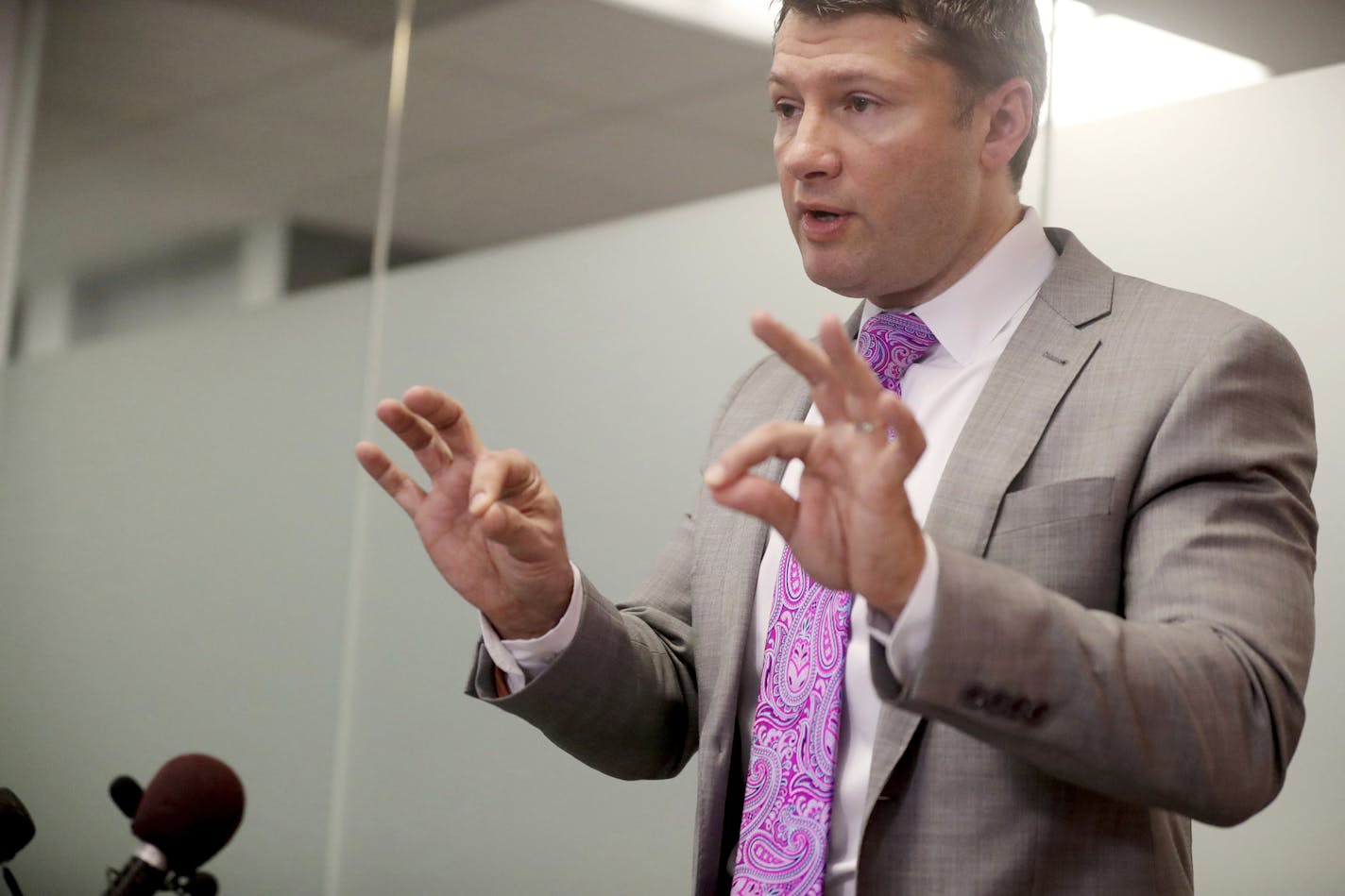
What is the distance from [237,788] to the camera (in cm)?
167

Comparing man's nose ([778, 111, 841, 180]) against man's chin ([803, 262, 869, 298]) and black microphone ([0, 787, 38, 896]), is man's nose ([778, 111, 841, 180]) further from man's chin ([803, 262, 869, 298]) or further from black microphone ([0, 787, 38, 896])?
black microphone ([0, 787, 38, 896])

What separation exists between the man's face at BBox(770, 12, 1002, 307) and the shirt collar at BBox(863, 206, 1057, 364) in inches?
1.5

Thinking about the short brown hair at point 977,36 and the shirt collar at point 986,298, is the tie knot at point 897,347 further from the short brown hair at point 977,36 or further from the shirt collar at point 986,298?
the short brown hair at point 977,36

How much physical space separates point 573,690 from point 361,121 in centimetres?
257

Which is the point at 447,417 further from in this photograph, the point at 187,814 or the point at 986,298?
the point at 986,298

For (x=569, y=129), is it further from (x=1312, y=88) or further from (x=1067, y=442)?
(x=1067, y=442)

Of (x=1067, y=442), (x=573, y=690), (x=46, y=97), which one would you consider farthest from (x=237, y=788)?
(x=46, y=97)

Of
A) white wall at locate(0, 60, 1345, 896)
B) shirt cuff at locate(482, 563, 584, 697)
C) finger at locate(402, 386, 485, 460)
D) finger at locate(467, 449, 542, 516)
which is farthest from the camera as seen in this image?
white wall at locate(0, 60, 1345, 896)

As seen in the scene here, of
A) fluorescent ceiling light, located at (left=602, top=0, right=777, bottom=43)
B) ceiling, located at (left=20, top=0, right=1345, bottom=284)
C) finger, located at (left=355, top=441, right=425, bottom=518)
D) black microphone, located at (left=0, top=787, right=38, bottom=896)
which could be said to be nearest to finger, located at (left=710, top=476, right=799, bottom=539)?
finger, located at (left=355, top=441, right=425, bottom=518)

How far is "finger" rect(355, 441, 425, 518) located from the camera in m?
1.63

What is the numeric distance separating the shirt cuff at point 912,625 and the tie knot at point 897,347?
580 millimetres

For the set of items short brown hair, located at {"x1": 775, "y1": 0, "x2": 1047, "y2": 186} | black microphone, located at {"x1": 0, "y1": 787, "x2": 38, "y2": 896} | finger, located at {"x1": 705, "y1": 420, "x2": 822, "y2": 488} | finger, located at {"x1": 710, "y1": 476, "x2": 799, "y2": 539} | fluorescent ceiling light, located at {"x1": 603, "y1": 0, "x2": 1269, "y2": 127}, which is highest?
fluorescent ceiling light, located at {"x1": 603, "y1": 0, "x2": 1269, "y2": 127}

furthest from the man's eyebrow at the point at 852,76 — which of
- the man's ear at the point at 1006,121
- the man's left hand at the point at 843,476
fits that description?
the man's left hand at the point at 843,476

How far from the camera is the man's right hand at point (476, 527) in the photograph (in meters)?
1.60
